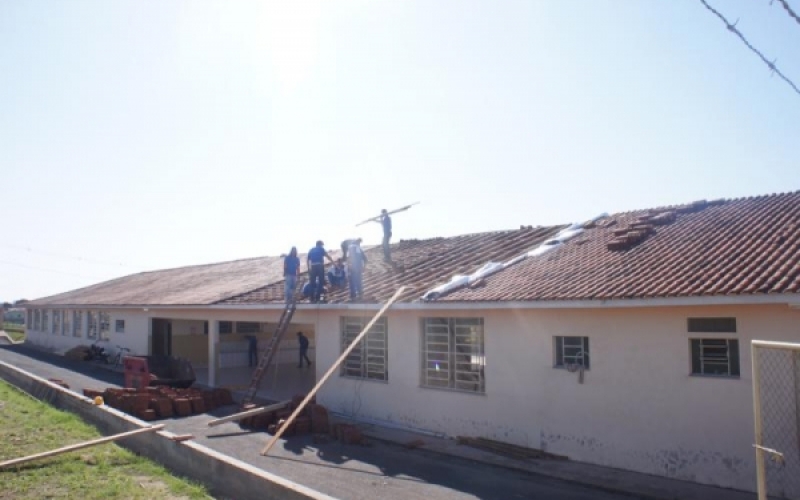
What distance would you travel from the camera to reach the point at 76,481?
9.74 m

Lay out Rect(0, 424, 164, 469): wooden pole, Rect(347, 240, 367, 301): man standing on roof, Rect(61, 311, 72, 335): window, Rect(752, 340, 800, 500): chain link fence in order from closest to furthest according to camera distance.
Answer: Rect(752, 340, 800, 500): chain link fence → Rect(0, 424, 164, 469): wooden pole → Rect(347, 240, 367, 301): man standing on roof → Rect(61, 311, 72, 335): window

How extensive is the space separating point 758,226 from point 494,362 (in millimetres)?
5275

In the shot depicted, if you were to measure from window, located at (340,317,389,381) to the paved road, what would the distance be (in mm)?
2321

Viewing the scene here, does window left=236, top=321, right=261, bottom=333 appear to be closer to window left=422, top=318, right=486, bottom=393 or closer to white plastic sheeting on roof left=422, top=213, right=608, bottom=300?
white plastic sheeting on roof left=422, top=213, right=608, bottom=300

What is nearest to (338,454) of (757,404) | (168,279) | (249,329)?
(757,404)

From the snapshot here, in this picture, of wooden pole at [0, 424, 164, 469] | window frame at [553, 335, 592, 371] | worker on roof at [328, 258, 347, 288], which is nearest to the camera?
wooden pole at [0, 424, 164, 469]

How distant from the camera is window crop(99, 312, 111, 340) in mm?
29875

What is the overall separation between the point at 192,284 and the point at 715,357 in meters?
22.1

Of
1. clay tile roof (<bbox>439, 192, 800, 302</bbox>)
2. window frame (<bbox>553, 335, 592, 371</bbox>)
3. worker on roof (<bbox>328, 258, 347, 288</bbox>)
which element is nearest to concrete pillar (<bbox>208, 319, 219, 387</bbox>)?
worker on roof (<bbox>328, 258, 347, 288</bbox>)

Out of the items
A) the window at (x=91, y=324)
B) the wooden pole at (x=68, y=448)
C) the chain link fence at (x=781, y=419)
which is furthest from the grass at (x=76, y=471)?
the window at (x=91, y=324)

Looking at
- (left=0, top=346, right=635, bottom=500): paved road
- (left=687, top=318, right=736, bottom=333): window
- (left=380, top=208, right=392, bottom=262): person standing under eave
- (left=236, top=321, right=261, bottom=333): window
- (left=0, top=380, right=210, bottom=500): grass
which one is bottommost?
(left=0, top=346, right=635, bottom=500): paved road

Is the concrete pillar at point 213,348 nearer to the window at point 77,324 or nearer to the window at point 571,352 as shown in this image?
the window at point 571,352

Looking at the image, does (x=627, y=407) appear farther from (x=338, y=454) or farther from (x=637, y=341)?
(x=338, y=454)

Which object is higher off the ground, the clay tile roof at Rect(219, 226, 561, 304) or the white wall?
the clay tile roof at Rect(219, 226, 561, 304)
